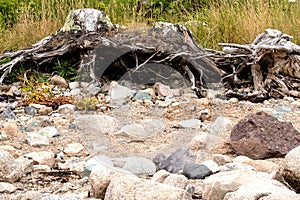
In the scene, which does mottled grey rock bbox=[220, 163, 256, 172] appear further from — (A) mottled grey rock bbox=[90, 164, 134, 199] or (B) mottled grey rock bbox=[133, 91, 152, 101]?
(B) mottled grey rock bbox=[133, 91, 152, 101]

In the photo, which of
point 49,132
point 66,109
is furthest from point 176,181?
point 66,109

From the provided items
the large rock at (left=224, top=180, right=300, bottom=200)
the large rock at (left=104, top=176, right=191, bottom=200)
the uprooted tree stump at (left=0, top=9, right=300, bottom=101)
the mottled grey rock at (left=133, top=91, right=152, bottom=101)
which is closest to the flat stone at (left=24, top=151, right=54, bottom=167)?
the large rock at (left=104, top=176, right=191, bottom=200)

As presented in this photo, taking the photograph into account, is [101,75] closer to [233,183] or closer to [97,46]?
[97,46]

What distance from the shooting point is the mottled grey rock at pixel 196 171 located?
11.6ft

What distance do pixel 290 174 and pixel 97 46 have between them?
12.8ft

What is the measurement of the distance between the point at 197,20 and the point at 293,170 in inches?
207

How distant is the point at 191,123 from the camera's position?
5.16 metres

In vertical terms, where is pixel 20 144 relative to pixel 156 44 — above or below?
below

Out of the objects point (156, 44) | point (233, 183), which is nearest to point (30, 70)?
point (156, 44)

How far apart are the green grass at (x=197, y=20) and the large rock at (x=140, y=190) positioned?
3.81 m

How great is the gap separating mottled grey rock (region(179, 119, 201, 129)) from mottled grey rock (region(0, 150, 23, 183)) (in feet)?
6.23

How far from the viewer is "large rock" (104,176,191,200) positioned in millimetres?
2900

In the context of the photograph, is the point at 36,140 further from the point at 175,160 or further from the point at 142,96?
the point at 142,96

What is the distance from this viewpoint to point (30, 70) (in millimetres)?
6801
